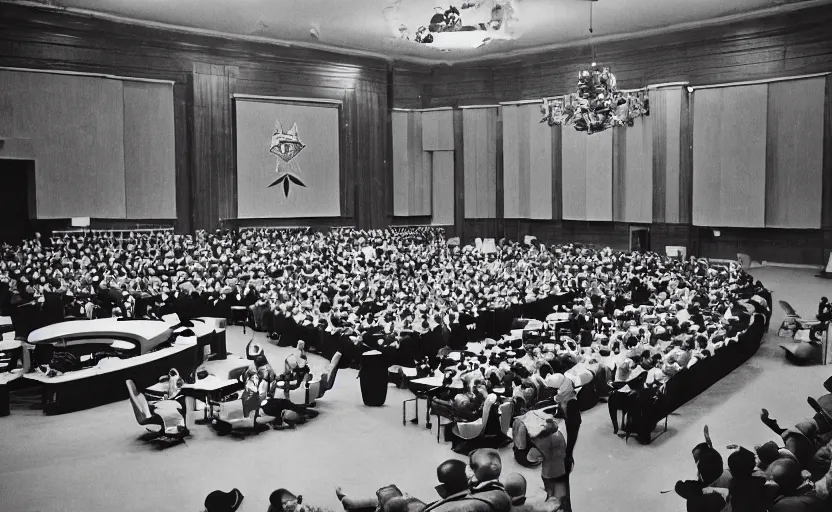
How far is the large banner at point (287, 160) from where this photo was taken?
24953 millimetres

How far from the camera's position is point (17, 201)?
69.4 ft

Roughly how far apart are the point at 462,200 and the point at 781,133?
1135 cm

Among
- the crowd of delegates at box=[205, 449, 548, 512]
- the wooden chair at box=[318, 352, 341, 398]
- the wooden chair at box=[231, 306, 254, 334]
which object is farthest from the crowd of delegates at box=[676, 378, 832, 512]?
the wooden chair at box=[231, 306, 254, 334]

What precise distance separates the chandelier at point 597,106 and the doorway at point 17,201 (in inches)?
595

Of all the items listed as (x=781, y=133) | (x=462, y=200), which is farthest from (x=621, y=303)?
(x=462, y=200)

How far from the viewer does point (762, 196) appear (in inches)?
874

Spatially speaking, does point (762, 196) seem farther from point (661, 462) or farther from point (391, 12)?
point (661, 462)

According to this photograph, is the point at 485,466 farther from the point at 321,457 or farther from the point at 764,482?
the point at 321,457

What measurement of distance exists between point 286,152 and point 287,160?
0.90ft

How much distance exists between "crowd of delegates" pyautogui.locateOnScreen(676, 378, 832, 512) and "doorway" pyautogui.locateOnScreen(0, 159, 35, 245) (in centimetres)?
2047

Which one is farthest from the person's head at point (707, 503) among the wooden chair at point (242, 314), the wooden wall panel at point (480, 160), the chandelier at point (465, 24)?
the wooden wall panel at point (480, 160)

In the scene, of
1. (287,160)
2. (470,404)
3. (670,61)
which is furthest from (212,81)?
(470,404)

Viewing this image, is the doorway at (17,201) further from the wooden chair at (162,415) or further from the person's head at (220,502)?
the person's head at (220,502)

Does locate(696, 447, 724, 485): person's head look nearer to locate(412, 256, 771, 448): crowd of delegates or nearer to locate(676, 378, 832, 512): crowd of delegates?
locate(676, 378, 832, 512): crowd of delegates
